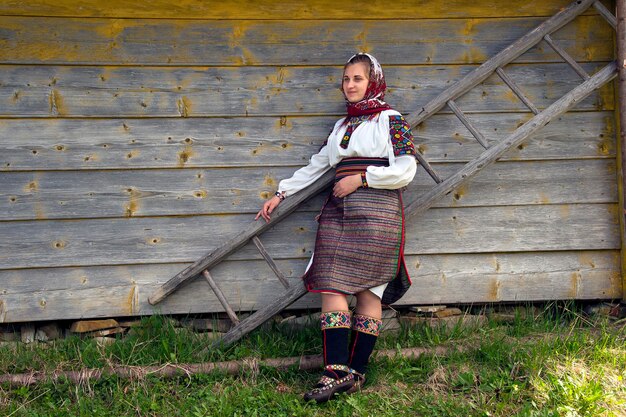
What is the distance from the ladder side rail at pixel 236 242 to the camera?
348cm

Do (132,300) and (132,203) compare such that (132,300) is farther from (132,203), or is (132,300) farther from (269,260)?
(269,260)

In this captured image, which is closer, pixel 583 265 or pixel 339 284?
pixel 339 284

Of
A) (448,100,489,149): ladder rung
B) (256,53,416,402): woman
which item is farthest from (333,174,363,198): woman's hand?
(448,100,489,149): ladder rung

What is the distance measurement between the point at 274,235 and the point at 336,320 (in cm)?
83

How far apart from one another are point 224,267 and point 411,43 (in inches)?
70.3

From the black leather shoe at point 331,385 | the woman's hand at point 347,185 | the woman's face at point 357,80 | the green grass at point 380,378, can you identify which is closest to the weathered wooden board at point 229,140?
the woman's face at point 357,80

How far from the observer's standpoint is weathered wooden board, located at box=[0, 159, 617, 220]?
351 centimetres

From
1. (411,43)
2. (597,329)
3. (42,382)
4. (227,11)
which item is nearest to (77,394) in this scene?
(42,382)

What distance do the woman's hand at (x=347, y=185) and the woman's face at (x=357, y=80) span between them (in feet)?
1.47

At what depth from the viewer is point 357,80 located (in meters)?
3.22

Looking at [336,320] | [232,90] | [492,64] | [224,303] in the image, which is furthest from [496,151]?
[224,303]

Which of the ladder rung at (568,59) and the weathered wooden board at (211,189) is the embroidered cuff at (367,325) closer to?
the weathered wooden board at (211,189)

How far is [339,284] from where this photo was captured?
10.0ft

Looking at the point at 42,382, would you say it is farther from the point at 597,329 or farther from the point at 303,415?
the point at 597,329
